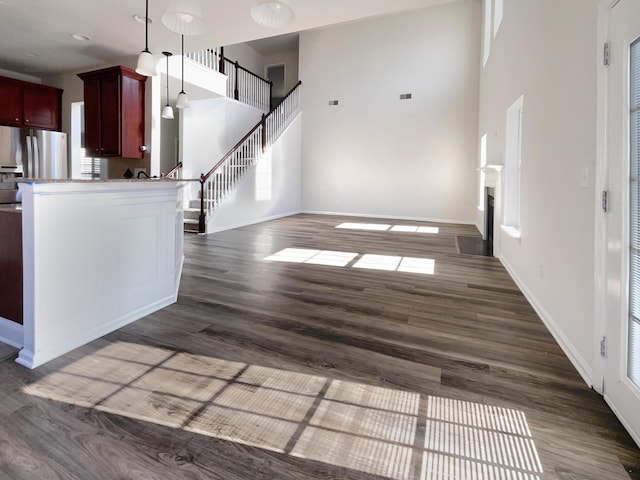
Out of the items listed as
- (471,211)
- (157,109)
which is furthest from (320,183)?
(157,109)

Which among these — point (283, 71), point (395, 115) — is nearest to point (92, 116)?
point (395, 115)

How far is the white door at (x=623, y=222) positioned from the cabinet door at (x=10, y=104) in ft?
23.1

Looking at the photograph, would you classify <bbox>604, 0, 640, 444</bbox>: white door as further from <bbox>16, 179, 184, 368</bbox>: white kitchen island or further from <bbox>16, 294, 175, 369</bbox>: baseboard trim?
<bbox>16, 294, 175, 369</bbox>: baseboard trim

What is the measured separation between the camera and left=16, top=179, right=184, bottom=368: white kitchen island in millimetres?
2062

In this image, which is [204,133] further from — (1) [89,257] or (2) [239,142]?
(1) [89,257]

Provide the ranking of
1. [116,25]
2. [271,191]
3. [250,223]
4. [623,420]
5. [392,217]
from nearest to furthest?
[623,420] < [116,25] < [250,223] < [271,191] < [392,217]

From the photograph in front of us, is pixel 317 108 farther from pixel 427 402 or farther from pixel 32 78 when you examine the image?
pixel 427 402

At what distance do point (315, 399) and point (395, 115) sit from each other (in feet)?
31.3

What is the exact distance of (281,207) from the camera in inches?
399

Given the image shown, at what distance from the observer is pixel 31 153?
5496 mm

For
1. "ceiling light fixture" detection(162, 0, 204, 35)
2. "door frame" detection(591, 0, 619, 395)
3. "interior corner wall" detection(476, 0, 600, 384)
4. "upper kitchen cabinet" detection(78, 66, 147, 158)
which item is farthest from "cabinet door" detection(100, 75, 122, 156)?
"door frame" detection(591, 0, 619, 395)

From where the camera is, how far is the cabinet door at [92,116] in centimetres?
516

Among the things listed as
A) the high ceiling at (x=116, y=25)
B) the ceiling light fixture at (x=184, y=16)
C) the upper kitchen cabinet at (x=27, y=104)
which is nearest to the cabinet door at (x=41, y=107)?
the upper kitchen cabinet at (x=27, y=104)

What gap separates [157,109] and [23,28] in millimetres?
1635
